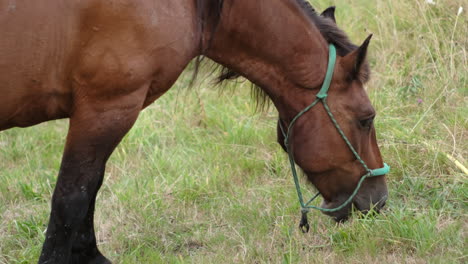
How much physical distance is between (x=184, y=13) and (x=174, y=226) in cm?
159

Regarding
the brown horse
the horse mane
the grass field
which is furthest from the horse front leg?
the grass field

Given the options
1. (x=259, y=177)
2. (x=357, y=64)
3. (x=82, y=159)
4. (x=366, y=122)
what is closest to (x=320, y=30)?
(x=357, y=64)

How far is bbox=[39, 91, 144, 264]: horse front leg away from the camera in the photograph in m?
2.92

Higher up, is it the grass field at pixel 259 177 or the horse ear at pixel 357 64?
the horse ear at pixel 357 64

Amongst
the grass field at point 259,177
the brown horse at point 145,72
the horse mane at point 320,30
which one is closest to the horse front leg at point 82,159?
the brown horse at point 145,72

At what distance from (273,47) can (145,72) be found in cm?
68

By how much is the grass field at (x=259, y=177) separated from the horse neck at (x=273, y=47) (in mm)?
492

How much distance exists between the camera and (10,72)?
2754mm

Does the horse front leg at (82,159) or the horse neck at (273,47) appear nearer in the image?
the horse front leg at (82,159)

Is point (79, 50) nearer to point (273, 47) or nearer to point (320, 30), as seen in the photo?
point (273, 47)

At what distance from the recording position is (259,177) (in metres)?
4.63

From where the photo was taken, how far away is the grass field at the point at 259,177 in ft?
12.0

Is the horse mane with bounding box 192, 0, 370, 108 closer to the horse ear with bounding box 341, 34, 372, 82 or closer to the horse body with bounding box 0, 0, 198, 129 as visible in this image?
the horse ear with bounding box 341, 34, 372, 82

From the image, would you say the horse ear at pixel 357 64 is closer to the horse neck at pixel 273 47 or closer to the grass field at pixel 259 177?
the horse neck at pixel 273 47
